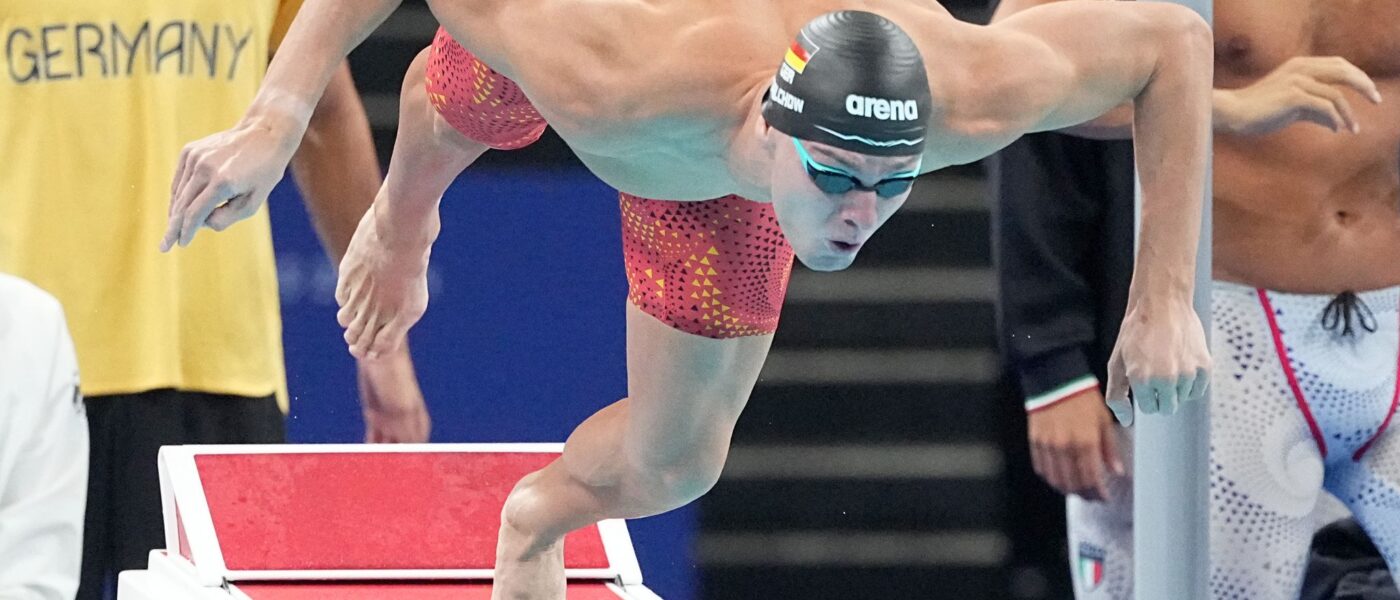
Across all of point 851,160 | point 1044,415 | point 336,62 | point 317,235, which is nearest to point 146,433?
point 317,235

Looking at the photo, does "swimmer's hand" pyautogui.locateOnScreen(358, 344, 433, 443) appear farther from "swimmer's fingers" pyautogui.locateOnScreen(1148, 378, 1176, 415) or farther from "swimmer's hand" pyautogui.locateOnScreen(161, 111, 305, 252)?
"swimmer's fingers" pyautogui.locateOnScreen(1148, 378, 1176, 415)

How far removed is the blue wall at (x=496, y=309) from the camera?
3.67m

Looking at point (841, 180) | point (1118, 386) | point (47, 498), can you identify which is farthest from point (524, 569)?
point (841, 180)

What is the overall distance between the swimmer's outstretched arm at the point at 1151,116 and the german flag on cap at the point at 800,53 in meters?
0.23

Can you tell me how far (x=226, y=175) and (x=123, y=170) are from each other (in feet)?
3.43

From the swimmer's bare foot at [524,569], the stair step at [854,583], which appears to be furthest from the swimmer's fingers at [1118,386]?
the stair step at [854,583]

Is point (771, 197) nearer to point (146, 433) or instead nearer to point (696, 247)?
point (696, 247)

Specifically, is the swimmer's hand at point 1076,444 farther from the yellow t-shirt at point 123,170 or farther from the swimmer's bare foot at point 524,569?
the yellow t-shirt at point 123,170

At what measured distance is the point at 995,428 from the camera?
13.3 feet

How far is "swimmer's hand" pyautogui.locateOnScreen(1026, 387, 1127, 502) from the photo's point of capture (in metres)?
3.29

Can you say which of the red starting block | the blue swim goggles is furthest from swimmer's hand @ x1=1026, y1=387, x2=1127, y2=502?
the blue swim goggles

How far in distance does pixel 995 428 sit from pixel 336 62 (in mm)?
2103

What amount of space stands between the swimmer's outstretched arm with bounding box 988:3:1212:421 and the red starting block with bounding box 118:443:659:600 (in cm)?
109

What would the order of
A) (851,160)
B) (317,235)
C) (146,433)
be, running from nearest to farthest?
(851,160) < (146,433) < (317,235)
